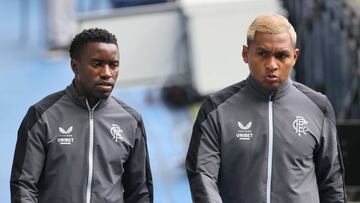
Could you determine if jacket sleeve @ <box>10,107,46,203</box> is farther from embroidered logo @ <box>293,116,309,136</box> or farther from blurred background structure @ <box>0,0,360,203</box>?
blurred background structure @ <box>0,0,360,203</box>

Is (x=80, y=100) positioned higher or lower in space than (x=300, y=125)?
higher

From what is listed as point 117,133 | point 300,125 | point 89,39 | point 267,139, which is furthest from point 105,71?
point 300,125

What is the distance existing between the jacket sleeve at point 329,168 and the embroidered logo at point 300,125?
9cm

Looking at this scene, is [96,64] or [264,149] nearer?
[264,149]

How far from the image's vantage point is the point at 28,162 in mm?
5008

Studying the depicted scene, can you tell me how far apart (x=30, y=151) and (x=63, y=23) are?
7.00 metres

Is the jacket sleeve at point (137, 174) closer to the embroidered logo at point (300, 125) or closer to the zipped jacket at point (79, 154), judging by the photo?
the zipped jacket at point (79, 154)

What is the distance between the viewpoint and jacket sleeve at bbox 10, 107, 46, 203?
4.98m

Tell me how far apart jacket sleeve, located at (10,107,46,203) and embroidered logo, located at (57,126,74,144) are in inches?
2.9

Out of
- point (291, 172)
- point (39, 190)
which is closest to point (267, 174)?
point (291, 172)

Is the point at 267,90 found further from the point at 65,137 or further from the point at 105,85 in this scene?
the point at 65,137

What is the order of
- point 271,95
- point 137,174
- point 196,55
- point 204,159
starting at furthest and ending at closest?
point 196,55
point 137,174
point 271,95
point 204,159

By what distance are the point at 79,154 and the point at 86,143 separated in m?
0.06

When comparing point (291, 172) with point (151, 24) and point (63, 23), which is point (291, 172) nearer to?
point (151, 24)
